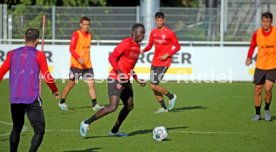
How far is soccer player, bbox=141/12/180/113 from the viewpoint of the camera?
54.1ft

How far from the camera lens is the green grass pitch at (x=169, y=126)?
1186 centimetres

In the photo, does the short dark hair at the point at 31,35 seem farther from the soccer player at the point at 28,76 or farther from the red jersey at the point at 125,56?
the red jersey at the point at 125,56

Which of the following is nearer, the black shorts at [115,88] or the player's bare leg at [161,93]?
the black shorts at [115,88]

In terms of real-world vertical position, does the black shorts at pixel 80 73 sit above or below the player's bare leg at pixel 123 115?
above

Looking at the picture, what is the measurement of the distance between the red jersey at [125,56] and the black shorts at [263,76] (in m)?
3.44

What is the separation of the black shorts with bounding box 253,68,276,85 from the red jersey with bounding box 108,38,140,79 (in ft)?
11.3

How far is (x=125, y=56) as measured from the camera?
1246cm

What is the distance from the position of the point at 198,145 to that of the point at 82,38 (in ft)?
20.0

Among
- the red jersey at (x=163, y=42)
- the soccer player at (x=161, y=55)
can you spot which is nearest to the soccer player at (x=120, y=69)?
the soccer player at (x=161, y=55)

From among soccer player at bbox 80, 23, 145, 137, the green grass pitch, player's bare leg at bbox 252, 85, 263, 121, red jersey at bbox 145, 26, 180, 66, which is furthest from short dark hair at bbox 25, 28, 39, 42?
red jersey at bbox 145, 26, 180, 66

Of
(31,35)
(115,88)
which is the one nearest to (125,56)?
(115,88)

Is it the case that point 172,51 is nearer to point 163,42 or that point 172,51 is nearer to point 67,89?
point 163,42

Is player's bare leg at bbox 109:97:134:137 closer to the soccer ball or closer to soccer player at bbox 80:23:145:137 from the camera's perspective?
soccer player at bbox 80:23:145:137

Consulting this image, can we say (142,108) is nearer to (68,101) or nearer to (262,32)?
(68,101)
